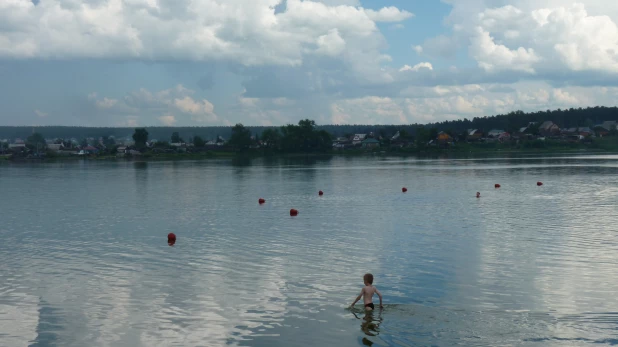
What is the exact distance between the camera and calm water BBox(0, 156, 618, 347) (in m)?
18.8

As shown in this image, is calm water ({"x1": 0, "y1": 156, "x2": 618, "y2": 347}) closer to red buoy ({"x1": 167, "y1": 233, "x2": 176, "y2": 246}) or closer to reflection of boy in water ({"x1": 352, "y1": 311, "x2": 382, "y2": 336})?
reflection of boy in water ({"x1": 352, "y1": 311, "x2": 382, "y2": 336})

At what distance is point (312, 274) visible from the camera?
26.1 m

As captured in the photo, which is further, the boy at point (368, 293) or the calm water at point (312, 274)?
the boy at point (368, 293)

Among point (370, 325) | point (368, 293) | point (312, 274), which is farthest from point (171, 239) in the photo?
point (370, 325)

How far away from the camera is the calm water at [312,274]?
18.8 metres

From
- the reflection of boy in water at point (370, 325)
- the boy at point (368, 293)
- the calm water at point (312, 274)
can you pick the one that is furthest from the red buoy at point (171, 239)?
the reflection of boy in water at point (370, 325)

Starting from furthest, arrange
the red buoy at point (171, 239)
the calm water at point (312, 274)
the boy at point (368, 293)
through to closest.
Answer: the red buoy at point (171, 239) → the boy at point (368, 293) → the calm water at point (312, 274)

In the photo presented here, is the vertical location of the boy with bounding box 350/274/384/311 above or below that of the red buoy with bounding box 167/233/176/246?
above

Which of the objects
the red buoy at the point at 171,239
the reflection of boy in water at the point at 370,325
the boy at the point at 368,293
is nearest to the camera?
the reflection of boy in water at the point at 370,325

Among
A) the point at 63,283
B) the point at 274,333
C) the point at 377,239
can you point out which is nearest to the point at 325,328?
the point at 274,333

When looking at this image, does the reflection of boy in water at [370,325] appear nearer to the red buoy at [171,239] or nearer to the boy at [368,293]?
the boy at [368,293]

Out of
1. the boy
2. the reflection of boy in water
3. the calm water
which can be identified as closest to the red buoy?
the calm water

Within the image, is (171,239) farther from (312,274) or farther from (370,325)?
(370,325)

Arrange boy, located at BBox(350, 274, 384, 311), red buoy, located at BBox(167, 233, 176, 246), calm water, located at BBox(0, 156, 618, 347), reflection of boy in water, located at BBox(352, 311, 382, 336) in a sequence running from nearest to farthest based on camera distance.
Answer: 1. reflection of boy in water, located at BBox(352, 311, 382, 336)
2. calm water, located at BBox(0, 156, 618, 347)
3. boy, located at BBox(350, 274, 384, 311)
4. red buoy, located at BBox(167, 233, 176, 246)
